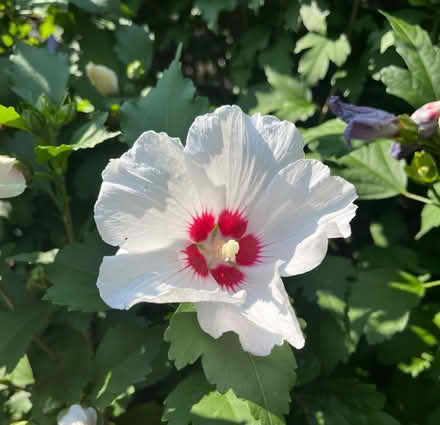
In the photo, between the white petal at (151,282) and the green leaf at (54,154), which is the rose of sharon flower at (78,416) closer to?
the white petal at (151,282)

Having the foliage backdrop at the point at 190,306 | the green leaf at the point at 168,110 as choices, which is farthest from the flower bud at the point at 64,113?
the green leaf at the point at 168,110

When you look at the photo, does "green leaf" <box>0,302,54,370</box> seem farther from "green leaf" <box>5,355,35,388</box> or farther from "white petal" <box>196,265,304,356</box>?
"white petal" <box>196,265,304,356</box>

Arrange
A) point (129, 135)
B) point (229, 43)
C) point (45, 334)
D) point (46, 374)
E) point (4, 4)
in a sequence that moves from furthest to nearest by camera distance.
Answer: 1. point (229, 43)
2. point (4, 4)
3. point (45, 334)
4. point (46, 374)
5. point (129, 135)

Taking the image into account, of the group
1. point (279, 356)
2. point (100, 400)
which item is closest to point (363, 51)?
point (279, 356)

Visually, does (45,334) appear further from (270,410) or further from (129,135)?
(270,410)

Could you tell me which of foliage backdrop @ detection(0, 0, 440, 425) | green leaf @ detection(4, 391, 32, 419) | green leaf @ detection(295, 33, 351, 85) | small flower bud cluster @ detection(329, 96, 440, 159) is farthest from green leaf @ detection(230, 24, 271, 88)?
green leaf @ detection(4, 391, 32, 419)

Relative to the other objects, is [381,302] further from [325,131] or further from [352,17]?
[352,17]
